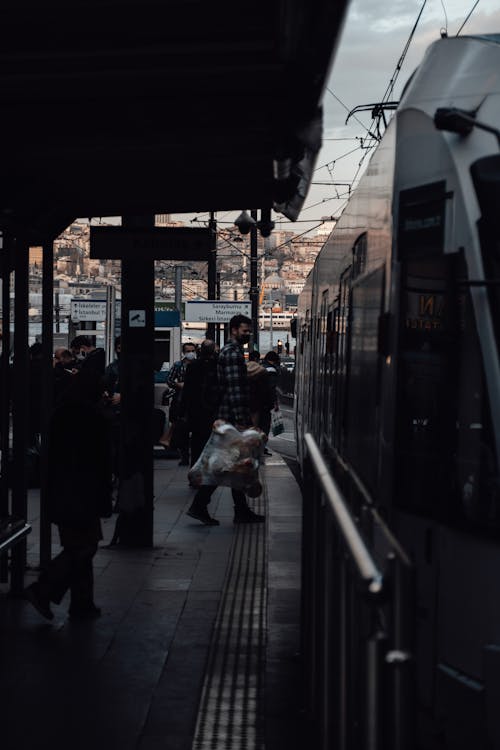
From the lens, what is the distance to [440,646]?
5.04 metres

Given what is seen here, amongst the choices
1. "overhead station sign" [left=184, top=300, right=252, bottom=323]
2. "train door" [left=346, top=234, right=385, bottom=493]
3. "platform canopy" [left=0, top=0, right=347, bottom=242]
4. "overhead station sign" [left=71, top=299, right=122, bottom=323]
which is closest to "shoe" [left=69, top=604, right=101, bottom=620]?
"train door" [left=346, top=234, right=385, bottom=493]

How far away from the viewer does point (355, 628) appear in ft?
11.5

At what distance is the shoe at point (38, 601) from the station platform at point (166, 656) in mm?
104

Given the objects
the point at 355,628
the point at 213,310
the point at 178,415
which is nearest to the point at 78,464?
the point at 355,628

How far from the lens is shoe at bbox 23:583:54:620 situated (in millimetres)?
7512

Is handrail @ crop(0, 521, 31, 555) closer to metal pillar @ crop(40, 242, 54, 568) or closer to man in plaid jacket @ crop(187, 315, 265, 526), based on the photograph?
metal pillar @ crop(40, 242, 54, 568)

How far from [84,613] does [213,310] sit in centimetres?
2565

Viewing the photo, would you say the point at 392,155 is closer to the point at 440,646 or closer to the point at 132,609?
the point at 440,646

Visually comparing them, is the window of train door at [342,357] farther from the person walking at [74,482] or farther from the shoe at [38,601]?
the shoe at [38,601]

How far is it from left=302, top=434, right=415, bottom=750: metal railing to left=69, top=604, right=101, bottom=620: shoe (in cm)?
256

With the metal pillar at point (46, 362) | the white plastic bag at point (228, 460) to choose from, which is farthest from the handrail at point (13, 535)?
the white plastic bag at point (228, 460)

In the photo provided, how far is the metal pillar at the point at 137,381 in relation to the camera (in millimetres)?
10188

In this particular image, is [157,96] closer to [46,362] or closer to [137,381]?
[46,362]

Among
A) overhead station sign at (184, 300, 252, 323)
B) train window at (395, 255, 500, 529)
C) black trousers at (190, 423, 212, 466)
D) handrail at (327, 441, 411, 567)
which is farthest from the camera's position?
overhead station sign at (184, 300, 252, 323)
